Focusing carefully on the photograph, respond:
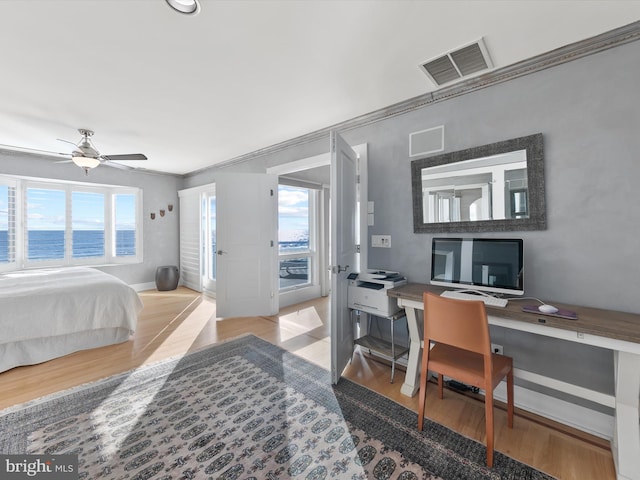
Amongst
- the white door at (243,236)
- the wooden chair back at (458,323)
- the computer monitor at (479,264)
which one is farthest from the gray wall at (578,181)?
the white door at (243,236)

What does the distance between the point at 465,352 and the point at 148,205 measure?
6.20 metres

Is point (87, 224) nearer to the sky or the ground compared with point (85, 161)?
nearer to the ground

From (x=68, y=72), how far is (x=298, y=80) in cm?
176

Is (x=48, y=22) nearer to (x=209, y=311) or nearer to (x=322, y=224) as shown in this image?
(x=209, y=311)

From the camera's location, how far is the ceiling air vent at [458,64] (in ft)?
6.34

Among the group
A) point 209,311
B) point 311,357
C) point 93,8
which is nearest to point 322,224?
point 209,311

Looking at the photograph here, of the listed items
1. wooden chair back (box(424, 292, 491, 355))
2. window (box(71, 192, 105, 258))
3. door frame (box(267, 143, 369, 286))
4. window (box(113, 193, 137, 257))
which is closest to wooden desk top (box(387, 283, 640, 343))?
wooden chair back (box(424, 292, 491, 355))

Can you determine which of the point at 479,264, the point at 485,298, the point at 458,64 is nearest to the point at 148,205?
the point at 458,64

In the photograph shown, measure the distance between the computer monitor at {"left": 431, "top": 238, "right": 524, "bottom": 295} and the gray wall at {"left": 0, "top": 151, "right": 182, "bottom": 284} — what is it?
18.8 feet

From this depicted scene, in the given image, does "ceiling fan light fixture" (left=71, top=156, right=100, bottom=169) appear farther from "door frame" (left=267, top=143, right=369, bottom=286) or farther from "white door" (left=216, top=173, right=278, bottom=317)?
"door frame" (left=267, top=143, right=369, bottom=286)

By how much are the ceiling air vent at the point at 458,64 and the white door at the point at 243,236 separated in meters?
2.48

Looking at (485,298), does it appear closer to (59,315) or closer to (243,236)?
(243,236)

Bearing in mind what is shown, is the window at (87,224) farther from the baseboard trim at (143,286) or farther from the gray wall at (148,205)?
the baseboard trim at (143,286)

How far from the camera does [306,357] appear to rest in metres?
2.85
